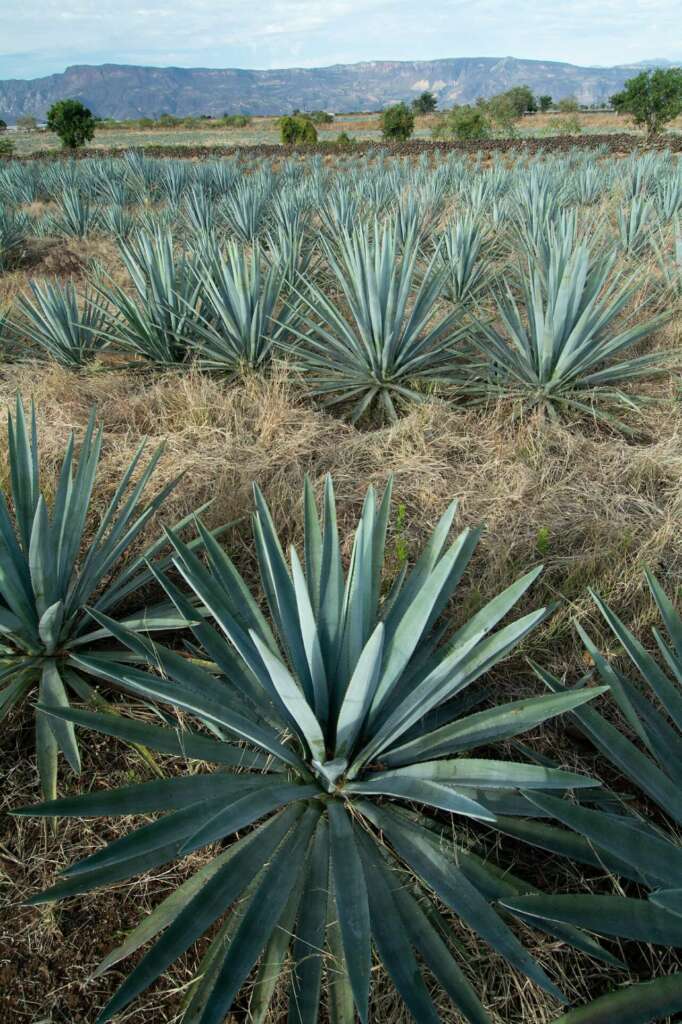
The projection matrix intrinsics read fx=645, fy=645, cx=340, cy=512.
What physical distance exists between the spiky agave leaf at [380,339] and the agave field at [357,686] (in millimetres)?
23

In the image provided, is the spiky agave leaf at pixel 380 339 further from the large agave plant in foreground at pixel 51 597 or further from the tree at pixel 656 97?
the tree at pixel 656 97

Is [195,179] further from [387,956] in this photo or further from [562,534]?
[387,956]

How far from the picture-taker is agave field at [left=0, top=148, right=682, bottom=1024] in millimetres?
1179

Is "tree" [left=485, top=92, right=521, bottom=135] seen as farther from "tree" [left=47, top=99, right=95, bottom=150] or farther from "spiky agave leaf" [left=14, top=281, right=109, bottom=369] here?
"spiky agave leaf" [left=14, top=281, right=109, bottom=369]

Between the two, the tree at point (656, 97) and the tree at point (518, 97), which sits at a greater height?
the tree at point (518, 97)

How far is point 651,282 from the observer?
4.95 m

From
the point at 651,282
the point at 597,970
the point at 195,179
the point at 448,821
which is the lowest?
the point at 597,970

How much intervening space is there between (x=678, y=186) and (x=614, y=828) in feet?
24.6

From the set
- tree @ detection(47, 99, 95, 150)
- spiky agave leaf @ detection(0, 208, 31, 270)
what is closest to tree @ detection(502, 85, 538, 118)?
tree @ detection(47, 99, 95, 150)

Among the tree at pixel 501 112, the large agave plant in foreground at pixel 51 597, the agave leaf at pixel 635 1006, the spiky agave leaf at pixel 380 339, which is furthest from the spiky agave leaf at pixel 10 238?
the tree at pixel 501 112

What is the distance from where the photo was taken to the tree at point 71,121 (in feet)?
85.3

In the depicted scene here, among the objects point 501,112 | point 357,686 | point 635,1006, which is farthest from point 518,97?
point 635,1006

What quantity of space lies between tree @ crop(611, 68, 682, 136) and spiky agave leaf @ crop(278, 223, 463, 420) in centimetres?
2572

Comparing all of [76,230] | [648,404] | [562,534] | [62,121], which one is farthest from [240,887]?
[62,121]
